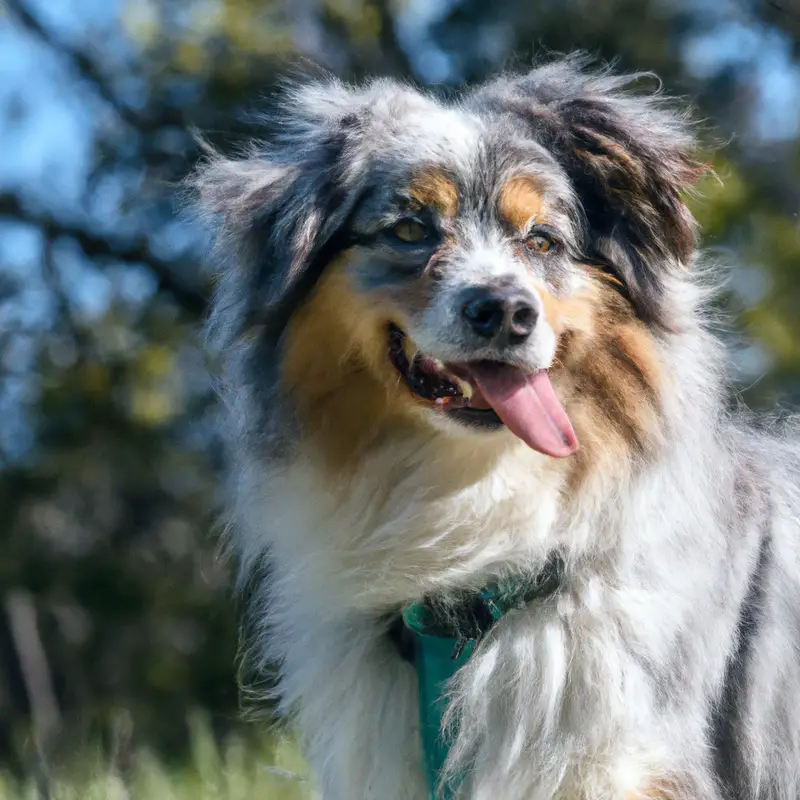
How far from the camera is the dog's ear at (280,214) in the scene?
347 cm

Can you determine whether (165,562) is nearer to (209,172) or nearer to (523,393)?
(209,172)

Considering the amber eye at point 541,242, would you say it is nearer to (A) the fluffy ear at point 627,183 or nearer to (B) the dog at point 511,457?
(B) the dog at point 511,457

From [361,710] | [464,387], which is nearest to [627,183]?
[464,387]

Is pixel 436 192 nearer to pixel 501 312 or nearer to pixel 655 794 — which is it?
pixel 501 312

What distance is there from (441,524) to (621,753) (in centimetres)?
78

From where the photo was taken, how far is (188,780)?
4.96 metres

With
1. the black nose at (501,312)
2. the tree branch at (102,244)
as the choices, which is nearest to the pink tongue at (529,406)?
the black nose at (501,312)

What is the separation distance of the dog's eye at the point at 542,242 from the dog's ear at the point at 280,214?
0.53 m

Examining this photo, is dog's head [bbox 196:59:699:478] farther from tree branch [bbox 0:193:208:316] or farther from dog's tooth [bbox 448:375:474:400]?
tree branch [bbox 0:193:208:316]

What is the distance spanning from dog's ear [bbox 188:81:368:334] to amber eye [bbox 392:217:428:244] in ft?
0.57

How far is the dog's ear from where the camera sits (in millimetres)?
3469

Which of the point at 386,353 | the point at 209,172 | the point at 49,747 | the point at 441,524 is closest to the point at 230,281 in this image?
the point at 209,172

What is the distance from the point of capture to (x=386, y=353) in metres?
3.36

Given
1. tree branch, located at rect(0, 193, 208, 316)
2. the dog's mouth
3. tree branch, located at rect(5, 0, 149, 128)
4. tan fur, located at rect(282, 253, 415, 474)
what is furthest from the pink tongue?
tree branch, located at rect(5, 0, 149, 128)
